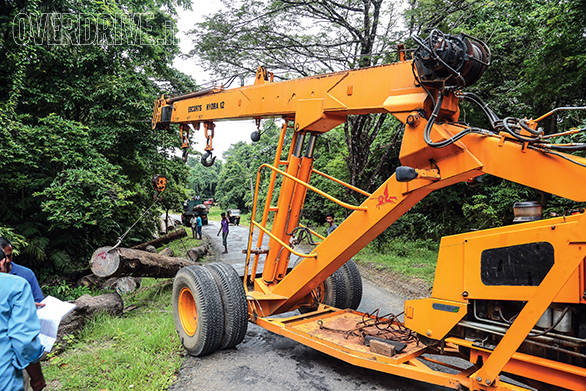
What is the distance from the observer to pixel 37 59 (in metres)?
8.25

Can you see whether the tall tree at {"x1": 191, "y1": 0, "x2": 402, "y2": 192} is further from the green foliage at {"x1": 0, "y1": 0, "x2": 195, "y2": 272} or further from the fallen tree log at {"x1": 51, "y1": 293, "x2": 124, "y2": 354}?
the fallen tree log at {"x1": 51, "y1": 293, "x2": 124, "y2": 354}

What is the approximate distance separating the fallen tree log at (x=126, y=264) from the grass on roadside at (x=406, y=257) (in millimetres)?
5642

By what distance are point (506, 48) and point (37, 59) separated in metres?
11.7

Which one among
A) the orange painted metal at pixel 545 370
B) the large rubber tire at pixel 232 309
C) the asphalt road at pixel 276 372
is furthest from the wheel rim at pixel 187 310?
the orange painted metal at pixel 545 370

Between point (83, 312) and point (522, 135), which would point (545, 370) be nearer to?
point (522, 135)

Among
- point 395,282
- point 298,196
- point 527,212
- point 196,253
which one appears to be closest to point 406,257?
point 395,282

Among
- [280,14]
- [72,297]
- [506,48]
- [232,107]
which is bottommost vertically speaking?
[72,297]

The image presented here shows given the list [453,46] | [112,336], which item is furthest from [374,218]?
[112,336]

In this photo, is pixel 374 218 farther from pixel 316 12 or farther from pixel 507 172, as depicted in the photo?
pixel 316 12

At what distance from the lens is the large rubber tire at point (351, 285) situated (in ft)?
18.4

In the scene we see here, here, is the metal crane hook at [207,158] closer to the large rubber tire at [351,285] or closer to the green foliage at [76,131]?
the large rubber tire at [351,285]

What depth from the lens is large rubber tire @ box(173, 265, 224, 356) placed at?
14.0 ft

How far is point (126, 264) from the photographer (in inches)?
272

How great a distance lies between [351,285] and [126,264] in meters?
4.39
